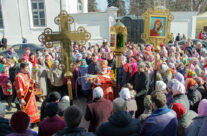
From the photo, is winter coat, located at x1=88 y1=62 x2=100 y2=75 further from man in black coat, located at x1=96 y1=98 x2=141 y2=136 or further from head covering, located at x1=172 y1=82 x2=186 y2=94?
man in black coat, located at x1=96 y1=98 x2=141 y2=136

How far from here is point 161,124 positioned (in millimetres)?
2582

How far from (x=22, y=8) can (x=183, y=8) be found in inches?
1162

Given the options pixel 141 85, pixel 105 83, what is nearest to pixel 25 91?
pixel 105 83

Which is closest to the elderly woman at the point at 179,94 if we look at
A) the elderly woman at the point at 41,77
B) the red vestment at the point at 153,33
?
the red vestment at the point at 153,33

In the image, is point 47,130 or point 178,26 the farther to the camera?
point 178,26

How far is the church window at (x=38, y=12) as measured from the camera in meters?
20.5

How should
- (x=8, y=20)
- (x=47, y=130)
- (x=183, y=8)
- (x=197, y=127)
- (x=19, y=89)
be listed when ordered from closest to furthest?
(x=197, y=127)
(x=47, y=130)
(x=19, y=89)
(x=8, y=20)
(x=183, y=8)

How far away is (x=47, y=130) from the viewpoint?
274 cm

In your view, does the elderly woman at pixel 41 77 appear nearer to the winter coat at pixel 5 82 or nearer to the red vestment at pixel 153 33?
the winter coat at pixel 5 82

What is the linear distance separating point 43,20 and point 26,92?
17.8 m

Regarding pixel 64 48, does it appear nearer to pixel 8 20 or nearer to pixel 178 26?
pixel 178 26

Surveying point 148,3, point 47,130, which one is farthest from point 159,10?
point 148,3

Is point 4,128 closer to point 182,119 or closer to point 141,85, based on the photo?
point 182,119

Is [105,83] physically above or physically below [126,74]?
below
